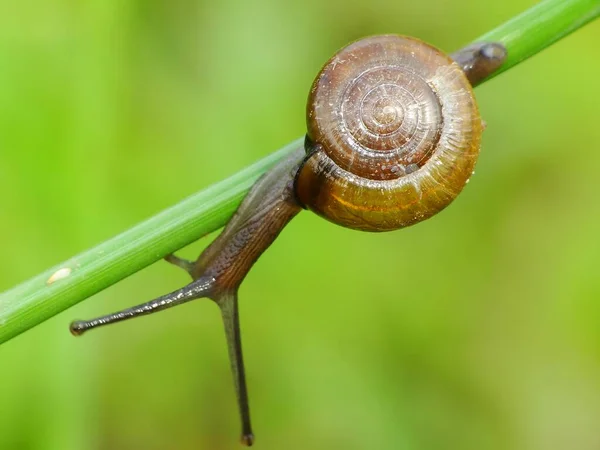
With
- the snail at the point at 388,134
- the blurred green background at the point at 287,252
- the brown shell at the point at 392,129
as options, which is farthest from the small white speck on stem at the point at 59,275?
the blurred green background at the point at 287,252

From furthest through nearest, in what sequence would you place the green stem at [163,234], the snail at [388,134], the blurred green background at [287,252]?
the blurred green background at [287,252] < the snail at [388,134] < the green stem at [163,234]

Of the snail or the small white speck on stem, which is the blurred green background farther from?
the small white speck on stem

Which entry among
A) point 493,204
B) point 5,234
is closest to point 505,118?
point 493,204

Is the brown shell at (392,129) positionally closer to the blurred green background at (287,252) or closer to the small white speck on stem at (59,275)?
the small white speck on stem at (59,275)

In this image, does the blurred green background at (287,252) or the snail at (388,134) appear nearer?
the snail at (388,134)

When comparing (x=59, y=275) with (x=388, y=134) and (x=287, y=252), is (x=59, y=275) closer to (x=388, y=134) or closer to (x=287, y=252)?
(x=388, y=134)

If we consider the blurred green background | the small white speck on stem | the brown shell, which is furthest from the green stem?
the blurred green background
